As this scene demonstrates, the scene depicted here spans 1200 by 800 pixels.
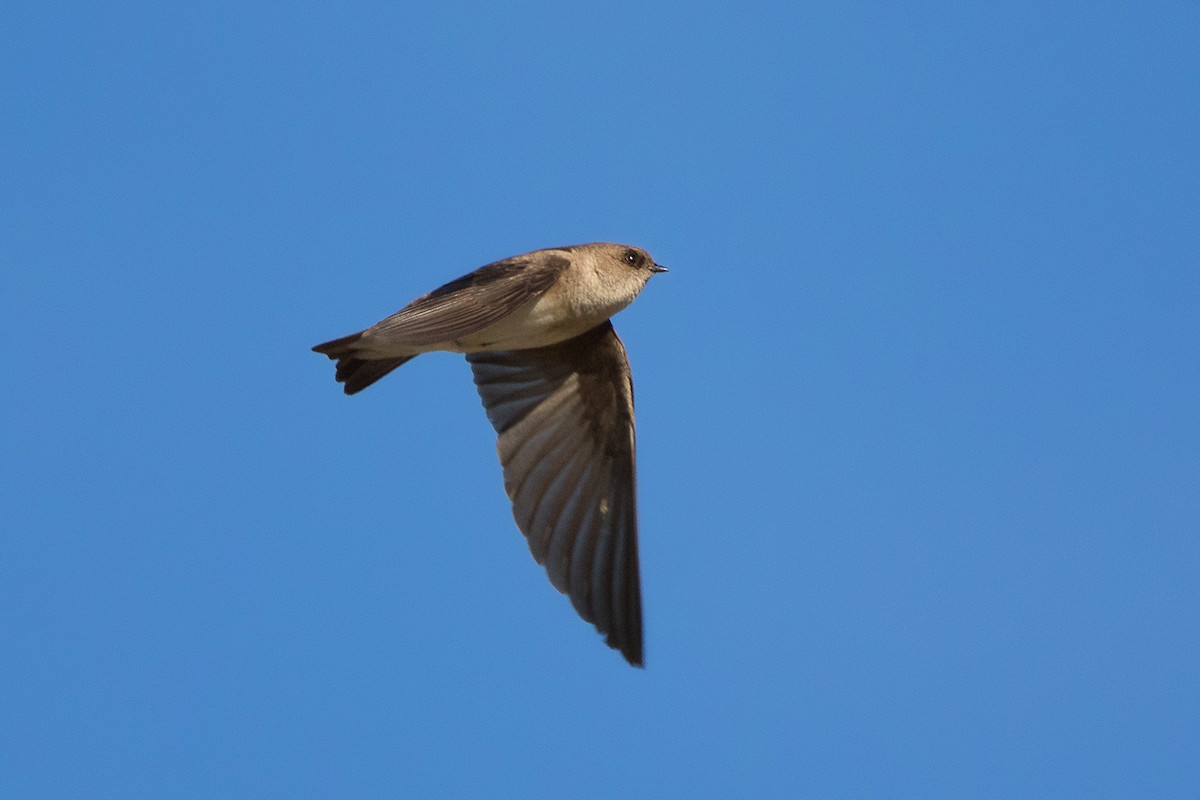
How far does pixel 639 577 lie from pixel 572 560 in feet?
1.24

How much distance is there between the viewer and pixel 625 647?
833 cm

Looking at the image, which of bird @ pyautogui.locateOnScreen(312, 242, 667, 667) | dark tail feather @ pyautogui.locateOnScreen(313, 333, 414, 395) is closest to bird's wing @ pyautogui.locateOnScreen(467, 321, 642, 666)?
bird @ pyautogui.locateOnScreen(312, 242, 667, 667)

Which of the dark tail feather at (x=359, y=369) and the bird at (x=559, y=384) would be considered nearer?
the bird at (x=559, y=384)

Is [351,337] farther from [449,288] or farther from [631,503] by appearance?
[631,503]

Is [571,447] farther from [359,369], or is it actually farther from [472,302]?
[472,302]

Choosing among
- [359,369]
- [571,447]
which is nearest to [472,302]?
[359,369]

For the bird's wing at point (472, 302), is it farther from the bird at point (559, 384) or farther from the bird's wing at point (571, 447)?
the bird's wing at point (571, 447)

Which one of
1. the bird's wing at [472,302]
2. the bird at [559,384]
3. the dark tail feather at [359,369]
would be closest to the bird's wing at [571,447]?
the bird at [559,384]

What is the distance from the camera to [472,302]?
25.5ft

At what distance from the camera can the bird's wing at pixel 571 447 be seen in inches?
345

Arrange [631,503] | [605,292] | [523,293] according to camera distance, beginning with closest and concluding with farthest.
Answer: [523,293] < [605,292] < [631,503]

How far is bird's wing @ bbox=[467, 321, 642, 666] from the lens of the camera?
8.77 metres

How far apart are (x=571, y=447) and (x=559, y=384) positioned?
37 centimetres

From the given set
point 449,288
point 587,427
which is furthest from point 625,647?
point 449,288
